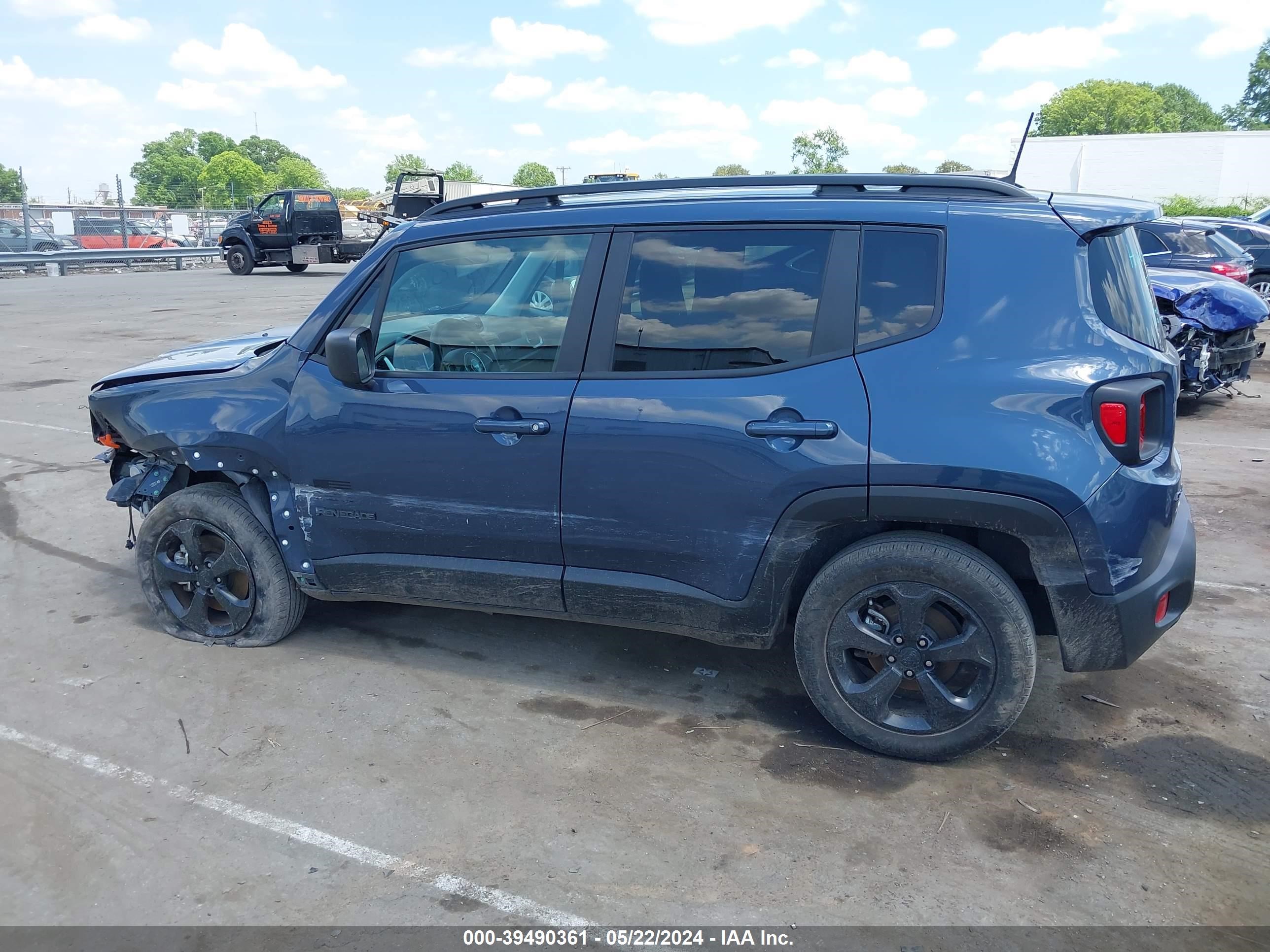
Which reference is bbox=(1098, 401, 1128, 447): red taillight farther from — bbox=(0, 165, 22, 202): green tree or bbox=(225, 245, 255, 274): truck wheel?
bbox=(0, 165, 22, 202): green tree

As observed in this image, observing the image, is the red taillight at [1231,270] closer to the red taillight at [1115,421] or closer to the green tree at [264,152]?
the red taillight at [1115,421]

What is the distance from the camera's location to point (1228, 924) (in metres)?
2.70

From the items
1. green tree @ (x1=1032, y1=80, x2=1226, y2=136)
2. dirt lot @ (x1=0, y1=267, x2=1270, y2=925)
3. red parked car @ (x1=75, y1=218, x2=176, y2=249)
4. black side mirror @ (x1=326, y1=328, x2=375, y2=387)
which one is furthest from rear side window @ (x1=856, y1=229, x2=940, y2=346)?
green tree @ (x1=1032, y1=80, x2=1226, y2=136)

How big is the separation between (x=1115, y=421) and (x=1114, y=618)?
649mm

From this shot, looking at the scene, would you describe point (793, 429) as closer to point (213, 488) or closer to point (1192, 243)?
point (213, 488)

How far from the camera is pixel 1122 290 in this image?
11.0 ft

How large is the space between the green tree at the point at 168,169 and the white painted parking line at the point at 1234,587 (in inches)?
4490

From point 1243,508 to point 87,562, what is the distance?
7243 millimetres

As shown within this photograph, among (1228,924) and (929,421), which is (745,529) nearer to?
(929,421)

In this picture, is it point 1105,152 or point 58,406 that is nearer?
point 58,406

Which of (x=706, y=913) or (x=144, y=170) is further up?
(x=144, y=170)

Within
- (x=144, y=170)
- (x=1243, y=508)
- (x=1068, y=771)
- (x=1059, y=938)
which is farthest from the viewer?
(x=144, y=170)

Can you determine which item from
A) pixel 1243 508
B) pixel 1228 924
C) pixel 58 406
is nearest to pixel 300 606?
pixel 1228 924

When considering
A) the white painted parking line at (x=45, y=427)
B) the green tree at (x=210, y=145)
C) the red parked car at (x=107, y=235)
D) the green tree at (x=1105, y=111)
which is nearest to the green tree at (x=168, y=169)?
the green tree at (x=210, y=145)
